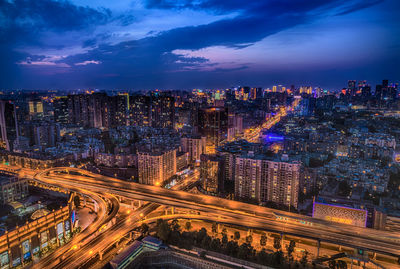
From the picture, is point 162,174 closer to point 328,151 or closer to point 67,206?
point 67,206

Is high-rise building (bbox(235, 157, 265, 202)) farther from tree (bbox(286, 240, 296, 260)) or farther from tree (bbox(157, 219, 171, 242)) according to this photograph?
tree (bbox(157, 219, 171, 242))

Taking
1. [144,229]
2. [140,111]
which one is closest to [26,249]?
[144,229]

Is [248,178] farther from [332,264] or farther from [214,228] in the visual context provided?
[332,264]

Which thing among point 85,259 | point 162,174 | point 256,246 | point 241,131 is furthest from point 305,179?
point 241,131

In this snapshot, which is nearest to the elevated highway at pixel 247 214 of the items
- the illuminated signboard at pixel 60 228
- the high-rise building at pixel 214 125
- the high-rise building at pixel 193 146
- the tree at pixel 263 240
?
the tree at pixel 263 240

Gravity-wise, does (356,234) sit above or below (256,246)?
above

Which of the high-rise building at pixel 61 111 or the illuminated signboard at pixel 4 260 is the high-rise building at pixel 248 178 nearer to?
the illuminated signboard at pixel 4 260
